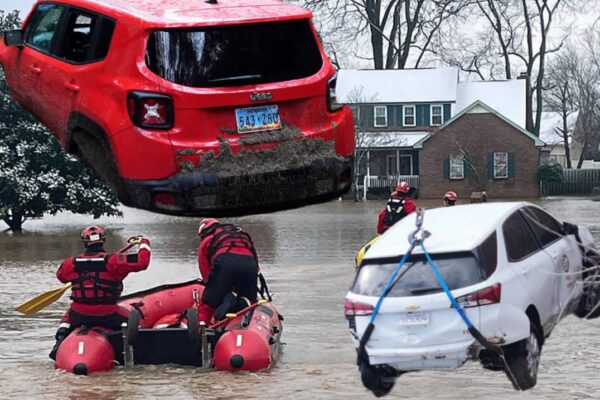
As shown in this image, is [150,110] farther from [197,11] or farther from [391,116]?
[391,116]

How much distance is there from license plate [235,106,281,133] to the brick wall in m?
53.1

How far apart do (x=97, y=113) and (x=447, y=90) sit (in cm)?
6091

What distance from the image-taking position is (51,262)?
2964 centimetres

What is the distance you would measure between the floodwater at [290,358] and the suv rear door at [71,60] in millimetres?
7692

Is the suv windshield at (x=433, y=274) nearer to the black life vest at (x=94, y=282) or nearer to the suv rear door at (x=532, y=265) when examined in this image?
the suv rear door at (x=532, y=265)

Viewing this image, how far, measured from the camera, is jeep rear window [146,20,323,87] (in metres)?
4.88

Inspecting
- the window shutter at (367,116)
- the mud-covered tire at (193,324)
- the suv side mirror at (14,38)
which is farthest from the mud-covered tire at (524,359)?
the window shutter at (367,116)

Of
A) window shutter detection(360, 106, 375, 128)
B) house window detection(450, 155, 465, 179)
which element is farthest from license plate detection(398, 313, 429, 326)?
window shutter detection(360, 106, 375, 128)

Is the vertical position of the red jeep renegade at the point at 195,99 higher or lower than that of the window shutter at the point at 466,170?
higher

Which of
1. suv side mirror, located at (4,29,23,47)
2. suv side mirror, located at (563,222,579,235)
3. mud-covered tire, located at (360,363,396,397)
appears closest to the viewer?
suv side mirror, located at (4,29,23,47)

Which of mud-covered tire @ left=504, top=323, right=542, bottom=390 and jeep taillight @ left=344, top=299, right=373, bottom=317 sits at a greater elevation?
jeep taillight @ left=344, top=299, right=373, bottom=317

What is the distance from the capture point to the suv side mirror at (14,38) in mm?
5418

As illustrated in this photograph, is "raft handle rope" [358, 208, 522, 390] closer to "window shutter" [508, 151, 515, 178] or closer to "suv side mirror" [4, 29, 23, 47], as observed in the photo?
"suv side mirror" [4, 29, 23, 47]

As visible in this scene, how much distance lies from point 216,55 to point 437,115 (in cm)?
6058
